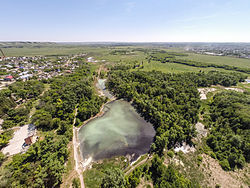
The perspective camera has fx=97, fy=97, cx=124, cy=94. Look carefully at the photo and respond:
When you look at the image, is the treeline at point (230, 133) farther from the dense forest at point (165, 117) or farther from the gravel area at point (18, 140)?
the gravel area at point (18, 140)

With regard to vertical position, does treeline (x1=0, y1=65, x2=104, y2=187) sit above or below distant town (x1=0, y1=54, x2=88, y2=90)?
below

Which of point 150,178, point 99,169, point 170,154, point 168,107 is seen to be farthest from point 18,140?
point 168,107

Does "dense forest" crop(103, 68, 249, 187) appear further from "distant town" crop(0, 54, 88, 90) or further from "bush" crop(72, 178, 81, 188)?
"distant town" crop(0, 54, 88, 90)

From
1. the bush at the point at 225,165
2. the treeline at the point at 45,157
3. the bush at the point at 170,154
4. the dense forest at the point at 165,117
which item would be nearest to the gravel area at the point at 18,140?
the treeline at the point at 45,157

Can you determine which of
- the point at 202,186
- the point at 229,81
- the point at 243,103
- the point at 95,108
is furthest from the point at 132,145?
the point at 229,81

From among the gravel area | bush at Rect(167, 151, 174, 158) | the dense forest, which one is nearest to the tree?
the dense forest

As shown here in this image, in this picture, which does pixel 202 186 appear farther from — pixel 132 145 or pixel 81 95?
pixel 81 95
